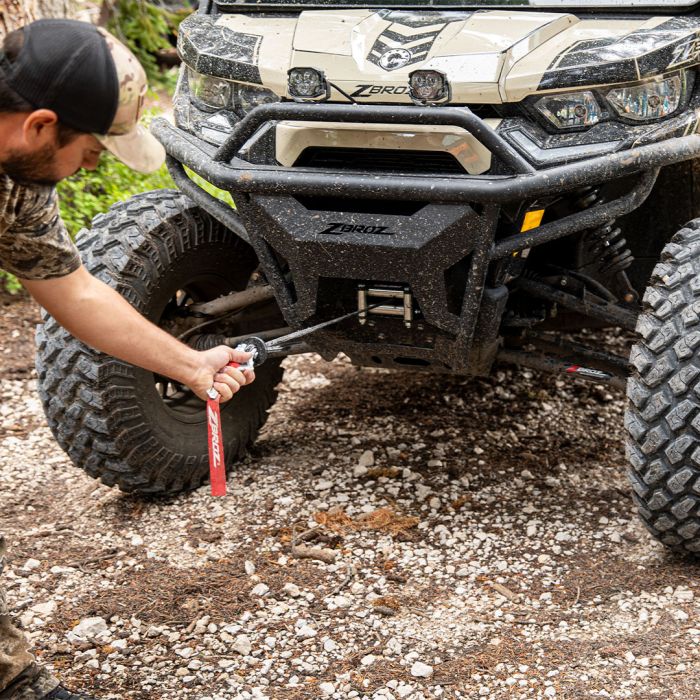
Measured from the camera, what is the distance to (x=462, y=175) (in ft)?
10.5

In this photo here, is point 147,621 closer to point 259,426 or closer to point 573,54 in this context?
point 259,426

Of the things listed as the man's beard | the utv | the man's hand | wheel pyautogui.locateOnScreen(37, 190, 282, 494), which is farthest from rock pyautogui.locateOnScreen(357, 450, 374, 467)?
the man's beard

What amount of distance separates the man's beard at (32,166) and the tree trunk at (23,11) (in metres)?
3.79

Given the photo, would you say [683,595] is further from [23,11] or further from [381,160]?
[23,11]

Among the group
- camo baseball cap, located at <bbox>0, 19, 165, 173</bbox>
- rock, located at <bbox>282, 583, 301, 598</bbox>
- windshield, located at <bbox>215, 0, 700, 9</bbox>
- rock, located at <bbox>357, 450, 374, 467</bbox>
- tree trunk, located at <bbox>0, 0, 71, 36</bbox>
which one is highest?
camo baseball cap, located at <bbox>0, 19, 165, 173</bbox>

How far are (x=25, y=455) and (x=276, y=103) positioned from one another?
2.27 metres

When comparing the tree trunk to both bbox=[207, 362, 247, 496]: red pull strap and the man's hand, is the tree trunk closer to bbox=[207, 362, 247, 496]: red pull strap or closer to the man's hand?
the man's hand

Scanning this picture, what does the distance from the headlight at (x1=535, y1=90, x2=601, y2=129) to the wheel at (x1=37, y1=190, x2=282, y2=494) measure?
1.44 m

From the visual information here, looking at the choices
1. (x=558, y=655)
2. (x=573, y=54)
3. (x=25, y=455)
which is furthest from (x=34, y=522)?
(x=573, y=54)

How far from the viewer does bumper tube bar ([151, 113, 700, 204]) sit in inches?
123

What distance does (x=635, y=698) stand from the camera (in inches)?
115

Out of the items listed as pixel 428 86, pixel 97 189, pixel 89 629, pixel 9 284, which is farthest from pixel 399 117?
pixel 97 189

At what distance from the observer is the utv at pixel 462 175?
10.5 ft

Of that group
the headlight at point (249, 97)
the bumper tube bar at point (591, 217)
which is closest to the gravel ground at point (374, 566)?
the bumper tube bar at point (591, 217)
